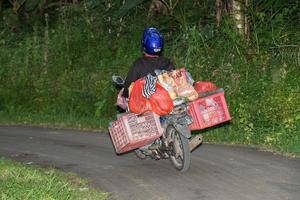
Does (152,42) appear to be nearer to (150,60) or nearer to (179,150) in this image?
(150,60)

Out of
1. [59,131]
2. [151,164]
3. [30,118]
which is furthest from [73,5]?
[151,164]

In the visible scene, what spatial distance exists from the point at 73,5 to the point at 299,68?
884 cm

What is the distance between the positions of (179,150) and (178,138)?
18 cm

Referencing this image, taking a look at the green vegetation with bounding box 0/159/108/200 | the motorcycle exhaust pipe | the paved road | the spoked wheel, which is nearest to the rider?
the spoked wheel

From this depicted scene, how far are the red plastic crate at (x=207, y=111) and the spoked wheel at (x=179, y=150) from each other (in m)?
0.27

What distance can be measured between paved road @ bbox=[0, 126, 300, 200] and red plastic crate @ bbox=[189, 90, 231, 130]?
2.25 feet

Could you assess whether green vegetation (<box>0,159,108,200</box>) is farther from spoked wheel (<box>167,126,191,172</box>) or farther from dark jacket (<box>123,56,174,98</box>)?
dark jacket (<box>123,56,174,98</box>)

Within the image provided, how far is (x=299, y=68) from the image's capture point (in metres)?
12.3

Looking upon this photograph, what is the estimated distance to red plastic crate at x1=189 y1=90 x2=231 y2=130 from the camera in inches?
347

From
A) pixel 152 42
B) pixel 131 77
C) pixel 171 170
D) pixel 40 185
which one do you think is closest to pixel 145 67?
pixel 131 77

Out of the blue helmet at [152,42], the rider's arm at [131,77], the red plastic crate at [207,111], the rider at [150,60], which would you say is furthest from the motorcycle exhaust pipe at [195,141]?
the blue helmet at [152,42]

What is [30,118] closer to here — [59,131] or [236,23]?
[59,131]

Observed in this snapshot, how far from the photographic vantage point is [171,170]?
356 inches

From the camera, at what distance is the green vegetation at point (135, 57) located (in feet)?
39.1
